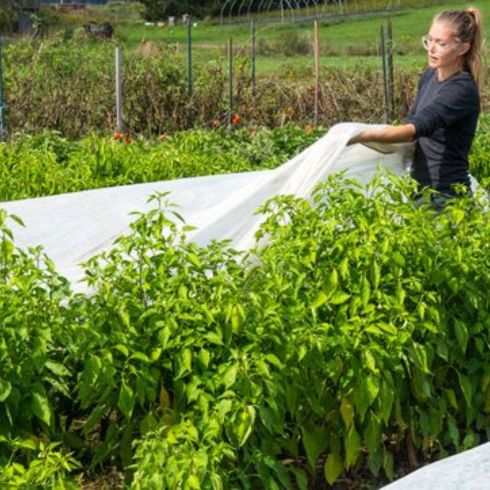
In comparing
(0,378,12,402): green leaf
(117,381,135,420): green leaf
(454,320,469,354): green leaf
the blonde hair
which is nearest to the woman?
the blonde hair

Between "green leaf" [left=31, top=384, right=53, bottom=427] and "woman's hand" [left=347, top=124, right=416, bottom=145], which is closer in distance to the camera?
"green leaf" [left=31, top=384, right=53, bottom=427]

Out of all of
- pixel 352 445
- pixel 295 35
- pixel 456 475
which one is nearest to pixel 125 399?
pixel 352 445

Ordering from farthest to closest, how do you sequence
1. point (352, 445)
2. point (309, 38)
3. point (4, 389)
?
point (309, 38)
point (352, 445)
point (4, 389)

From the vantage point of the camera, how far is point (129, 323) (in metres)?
3.70

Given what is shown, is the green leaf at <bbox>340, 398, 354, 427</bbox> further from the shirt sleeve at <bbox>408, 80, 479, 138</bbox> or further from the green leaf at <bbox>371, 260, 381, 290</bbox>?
the shirt sleeve at <bbox>408, 80, 479, 138</bbox>

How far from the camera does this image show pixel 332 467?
4008 mm

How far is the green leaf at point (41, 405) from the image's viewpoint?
350cm

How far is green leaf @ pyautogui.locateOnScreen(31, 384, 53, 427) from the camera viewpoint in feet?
11.5

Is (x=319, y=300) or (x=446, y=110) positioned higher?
(x=446, y=110)

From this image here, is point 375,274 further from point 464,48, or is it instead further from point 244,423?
point 464,48

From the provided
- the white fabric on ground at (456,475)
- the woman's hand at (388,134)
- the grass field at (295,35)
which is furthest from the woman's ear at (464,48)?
the grass field at (295,35)

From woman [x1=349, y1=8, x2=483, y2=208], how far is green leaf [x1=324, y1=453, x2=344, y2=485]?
1.36m

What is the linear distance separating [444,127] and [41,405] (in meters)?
2.23

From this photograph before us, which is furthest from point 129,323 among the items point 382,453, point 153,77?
point 153,77
